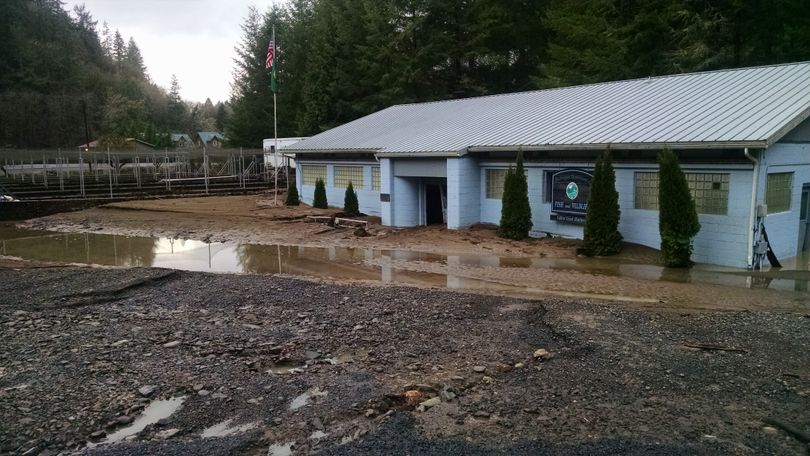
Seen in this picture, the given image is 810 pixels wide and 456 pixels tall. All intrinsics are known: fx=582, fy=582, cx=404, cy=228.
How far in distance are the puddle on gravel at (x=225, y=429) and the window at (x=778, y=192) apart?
12.7m

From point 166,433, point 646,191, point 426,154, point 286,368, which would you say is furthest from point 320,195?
point 166,433

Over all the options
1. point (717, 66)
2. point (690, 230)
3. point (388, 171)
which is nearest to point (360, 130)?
point (388, 171)

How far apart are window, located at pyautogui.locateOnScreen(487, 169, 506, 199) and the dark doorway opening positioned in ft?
8.93

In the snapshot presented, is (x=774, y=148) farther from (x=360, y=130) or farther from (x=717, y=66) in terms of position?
(x=360, y=130)

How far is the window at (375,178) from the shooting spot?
2405cm

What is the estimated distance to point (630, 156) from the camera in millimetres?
15375

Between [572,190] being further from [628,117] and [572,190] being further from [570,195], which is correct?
[628,117]

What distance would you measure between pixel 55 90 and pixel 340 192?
5932 cm

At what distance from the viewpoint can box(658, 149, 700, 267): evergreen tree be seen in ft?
43.0

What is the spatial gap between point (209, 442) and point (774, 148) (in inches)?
529

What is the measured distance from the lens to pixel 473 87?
38688mm

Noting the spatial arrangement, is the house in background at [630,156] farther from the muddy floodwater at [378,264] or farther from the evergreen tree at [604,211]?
the muddy floodwater at [378,264]

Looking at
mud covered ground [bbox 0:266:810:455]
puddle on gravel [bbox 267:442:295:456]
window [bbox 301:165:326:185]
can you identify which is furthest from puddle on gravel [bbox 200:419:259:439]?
window [bbox 301:165:326:185]

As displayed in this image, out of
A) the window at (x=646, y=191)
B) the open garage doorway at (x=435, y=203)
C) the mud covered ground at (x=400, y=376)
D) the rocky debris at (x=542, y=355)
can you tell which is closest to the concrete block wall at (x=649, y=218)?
the window at (x=646, y=191)
